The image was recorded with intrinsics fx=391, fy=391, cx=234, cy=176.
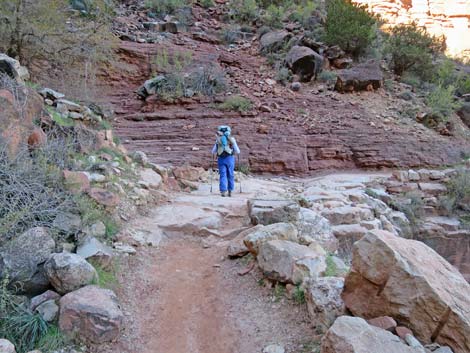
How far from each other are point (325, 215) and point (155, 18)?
566 inches

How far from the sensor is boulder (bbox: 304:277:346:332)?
2904 millimetres

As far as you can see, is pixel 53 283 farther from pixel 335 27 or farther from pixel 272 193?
pixel 335 27

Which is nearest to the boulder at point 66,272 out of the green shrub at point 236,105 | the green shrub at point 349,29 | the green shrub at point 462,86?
the green shrub at point 236,105

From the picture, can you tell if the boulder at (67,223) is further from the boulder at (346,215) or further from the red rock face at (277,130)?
the red rock face at (277,130)

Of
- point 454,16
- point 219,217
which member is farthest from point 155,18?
point 454,16

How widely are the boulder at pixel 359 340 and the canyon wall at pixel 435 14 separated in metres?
29.7

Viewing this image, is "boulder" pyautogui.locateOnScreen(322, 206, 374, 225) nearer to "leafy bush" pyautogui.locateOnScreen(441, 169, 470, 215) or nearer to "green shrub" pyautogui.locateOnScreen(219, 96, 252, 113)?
"leafy bush" pyautogui.locateOnScreen(441, 169, 470, 215)

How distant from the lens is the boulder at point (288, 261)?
350cm

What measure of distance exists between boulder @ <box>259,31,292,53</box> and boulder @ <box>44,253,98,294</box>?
13.7m

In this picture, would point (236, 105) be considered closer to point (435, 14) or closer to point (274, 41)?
point (274, 41)

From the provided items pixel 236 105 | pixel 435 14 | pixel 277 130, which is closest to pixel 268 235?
pixel 277 130

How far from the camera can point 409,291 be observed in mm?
2568

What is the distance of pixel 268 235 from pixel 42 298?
2215 mm

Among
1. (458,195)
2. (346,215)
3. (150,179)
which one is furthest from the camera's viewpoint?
(458,195)
